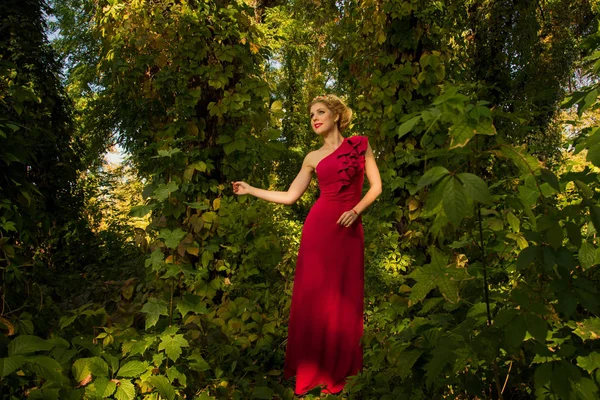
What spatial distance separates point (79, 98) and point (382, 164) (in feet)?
40.7

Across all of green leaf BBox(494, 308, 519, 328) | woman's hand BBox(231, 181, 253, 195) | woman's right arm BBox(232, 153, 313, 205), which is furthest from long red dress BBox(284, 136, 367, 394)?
green leaf BBox(494, 308, 519, 328)

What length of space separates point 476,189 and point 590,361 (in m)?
0.78

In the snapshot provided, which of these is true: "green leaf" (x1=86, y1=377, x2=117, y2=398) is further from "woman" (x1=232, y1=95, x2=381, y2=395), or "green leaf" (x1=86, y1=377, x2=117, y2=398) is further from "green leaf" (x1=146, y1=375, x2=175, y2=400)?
"woman" (x1=232, y1=95, x2=381, y2=395)

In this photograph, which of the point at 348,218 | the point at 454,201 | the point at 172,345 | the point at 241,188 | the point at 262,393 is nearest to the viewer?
the point at 454,201

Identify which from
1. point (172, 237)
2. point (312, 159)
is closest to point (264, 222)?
point (312, 159)

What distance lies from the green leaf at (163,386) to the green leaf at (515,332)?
1.64 metres

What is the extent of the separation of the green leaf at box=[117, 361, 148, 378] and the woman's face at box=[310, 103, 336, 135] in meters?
2.01

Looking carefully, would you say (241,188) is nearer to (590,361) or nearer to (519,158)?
(519,158)

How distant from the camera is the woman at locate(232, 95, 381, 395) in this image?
3449 mm

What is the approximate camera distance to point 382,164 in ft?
Answer: 15.8

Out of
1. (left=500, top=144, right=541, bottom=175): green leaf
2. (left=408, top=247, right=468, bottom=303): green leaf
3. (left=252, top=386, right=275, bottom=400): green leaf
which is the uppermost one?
(left=500, top=144, right=541, bottom=175): green leaf

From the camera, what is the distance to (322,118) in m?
3.54

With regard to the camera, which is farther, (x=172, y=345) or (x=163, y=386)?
(x=172, y=345)

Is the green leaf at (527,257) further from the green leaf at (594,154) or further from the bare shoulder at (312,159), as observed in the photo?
the bare shoulder at (312,159)
